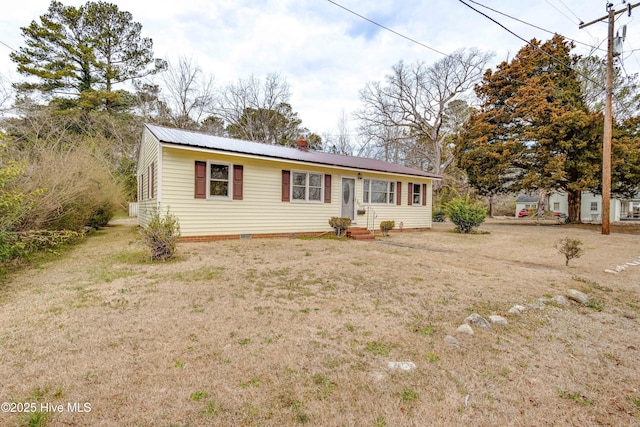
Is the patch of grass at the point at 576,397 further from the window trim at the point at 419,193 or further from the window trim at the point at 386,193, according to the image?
the window trim at the point at 419,193

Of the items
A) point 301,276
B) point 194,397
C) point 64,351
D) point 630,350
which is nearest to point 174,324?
point 64,351

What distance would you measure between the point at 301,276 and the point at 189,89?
23187 mm

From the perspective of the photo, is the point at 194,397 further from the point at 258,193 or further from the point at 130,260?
the point at 258,193

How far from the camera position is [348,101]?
89.0ft

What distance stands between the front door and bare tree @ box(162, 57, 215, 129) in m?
17.2

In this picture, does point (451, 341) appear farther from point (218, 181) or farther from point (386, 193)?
point (386, 193)

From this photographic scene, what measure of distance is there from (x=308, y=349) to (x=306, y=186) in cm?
848

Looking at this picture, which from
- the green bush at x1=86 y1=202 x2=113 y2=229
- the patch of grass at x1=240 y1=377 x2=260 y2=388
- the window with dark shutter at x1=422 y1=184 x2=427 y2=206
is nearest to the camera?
the patch of grass at x1=240 y1=377 x2=260 y2=388

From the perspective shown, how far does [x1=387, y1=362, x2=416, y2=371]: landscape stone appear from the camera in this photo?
7.68ft

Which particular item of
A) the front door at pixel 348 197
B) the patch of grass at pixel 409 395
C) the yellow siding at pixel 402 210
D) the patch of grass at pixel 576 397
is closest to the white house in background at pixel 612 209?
the yellow siding at pixel 402 210

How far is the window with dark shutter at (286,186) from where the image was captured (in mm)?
10266

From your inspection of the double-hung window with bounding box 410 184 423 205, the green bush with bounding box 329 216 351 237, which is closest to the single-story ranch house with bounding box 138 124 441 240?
the green bush with bounding box 329 216 351 237

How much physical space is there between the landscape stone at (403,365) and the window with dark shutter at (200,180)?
25.2ft

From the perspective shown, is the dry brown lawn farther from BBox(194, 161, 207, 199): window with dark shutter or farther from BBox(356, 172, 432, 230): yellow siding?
BBox(356, 172, 432, 230): yellow siding
